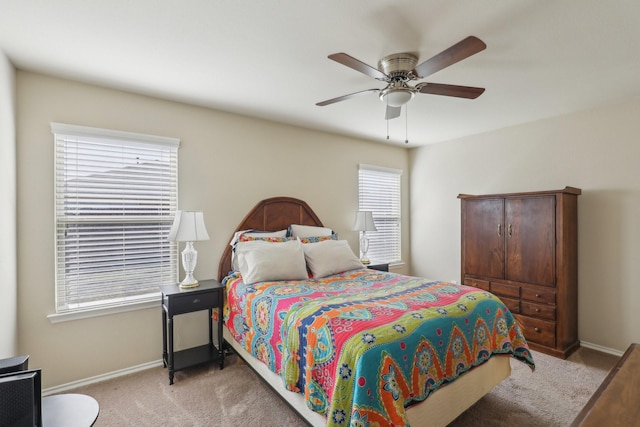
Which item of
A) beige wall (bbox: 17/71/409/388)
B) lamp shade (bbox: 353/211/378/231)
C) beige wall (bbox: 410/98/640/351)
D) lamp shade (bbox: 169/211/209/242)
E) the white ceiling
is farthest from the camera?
lamp shade (bbox: 353/211/378/231)

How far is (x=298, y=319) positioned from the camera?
1902 mm

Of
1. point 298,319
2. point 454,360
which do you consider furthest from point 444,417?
point 298,319

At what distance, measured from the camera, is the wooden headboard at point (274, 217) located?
3.30m

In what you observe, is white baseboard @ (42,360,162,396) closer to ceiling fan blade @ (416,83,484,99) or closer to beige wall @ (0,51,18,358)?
beige wall @ (0,51,18,358)

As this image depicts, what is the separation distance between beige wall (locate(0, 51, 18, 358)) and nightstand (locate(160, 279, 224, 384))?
98 centimetres

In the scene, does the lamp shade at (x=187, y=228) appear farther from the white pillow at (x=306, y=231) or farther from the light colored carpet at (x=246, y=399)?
the light colored carpet at (x=246, y=399)

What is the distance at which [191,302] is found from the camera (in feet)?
8.80

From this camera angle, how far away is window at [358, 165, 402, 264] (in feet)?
15.4

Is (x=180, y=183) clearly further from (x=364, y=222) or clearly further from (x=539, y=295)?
(x=539, y=295)

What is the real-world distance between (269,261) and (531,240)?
2.73 meters

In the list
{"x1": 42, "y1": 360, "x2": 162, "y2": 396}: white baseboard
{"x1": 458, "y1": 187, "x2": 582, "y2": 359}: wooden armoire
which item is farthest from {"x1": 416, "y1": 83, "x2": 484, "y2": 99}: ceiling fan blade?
{"x1": 42, "y1": 360, "x2": 162, "y2": 396}: white baseboard

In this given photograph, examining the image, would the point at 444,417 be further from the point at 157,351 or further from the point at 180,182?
the point at 180,182

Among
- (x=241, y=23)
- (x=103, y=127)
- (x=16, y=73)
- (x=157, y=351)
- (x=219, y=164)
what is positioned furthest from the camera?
(x=219, y=164)

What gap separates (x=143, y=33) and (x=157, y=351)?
8.69ft
